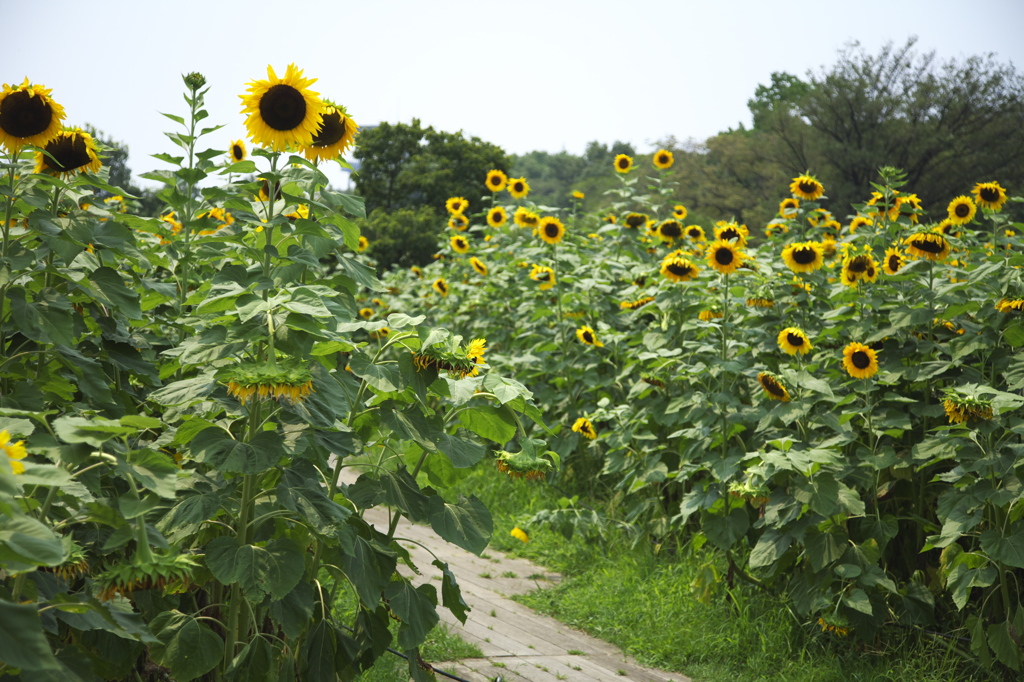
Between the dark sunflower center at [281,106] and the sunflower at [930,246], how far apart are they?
3150 mm

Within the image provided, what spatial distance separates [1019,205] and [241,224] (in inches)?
905

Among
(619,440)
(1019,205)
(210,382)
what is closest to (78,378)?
(210,382)

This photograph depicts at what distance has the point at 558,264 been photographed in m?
6.45

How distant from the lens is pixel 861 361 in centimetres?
371

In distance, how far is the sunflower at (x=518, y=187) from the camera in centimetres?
774

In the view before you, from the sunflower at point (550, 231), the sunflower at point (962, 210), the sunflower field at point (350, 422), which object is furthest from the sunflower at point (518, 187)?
the sunflower at point (962, 210)

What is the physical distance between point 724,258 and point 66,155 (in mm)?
3300

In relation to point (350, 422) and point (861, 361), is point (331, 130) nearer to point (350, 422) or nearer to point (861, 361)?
point (350, 422)

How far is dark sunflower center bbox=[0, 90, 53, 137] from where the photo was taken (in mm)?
2350

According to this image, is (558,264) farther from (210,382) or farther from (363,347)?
(210,382)

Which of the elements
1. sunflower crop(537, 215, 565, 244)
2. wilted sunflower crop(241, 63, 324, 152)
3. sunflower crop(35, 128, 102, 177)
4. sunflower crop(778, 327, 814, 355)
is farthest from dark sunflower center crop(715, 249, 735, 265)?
sunflower crop(35, 128, 102, 177)

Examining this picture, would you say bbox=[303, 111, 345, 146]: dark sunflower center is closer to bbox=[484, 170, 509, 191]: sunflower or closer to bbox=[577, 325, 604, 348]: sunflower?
bbox=[577, 325, 604, 348]: sunflower

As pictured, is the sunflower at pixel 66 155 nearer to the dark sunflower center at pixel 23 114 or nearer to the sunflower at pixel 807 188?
the dark sunflower center at pixel 23 114

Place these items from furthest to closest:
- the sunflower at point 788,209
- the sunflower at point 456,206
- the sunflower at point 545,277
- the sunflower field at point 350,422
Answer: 1. the sunflower at point 456,206
2. the sunflower at point 545,277
3. the sunflower at point 788,209
4. the sunflower field at point 350,422
